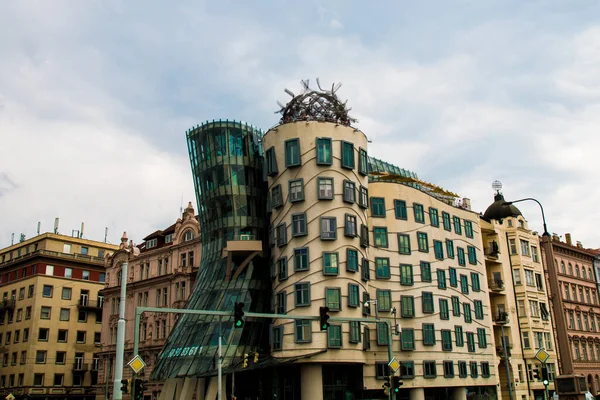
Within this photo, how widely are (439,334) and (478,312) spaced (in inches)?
331

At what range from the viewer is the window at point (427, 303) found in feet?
188

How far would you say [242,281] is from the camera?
5622cm

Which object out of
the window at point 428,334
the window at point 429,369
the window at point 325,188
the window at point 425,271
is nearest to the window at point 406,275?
the window at point 425,271

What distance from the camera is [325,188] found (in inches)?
2084

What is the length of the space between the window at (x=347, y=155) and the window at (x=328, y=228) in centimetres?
522

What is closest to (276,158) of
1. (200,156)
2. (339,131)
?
(339,131)

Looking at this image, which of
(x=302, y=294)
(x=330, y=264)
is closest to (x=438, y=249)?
(x=330, y=264)

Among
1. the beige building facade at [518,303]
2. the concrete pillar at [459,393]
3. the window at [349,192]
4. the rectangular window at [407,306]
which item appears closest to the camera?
the window at [349,192]

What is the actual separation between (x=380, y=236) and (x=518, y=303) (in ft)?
74.3

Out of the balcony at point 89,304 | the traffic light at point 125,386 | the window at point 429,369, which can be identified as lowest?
the traffic light at point 125,386

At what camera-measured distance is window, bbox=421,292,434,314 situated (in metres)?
57.3

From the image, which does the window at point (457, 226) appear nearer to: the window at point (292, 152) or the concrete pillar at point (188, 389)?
the window at point (292, 152)

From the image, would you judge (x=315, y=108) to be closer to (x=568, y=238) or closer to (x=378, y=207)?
(x=378, y=207)

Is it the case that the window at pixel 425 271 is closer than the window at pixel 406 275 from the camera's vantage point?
No
